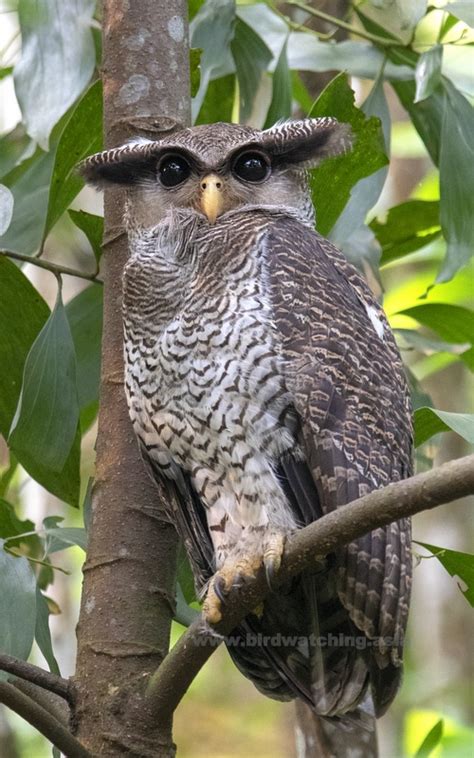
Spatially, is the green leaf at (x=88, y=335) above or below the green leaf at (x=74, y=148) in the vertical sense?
below

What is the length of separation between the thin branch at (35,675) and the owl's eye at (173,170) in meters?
1.32

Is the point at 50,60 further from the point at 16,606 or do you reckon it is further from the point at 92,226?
the point at 16,606

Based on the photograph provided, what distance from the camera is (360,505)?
185cm

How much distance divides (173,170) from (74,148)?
32 cm

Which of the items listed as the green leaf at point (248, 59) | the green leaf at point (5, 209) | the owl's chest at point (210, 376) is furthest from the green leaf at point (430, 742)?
the green leaf at point (248, 59)

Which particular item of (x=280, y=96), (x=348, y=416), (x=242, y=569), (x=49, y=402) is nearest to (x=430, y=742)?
(x=242, y=569)

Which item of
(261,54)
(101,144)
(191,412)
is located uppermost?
(261,54)

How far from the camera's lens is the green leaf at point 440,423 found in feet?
8.33

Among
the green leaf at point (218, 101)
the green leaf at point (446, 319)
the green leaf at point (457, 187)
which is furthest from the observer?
the green leaf at point (218, 101)

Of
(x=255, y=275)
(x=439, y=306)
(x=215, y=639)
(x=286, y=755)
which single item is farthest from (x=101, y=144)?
(x=286, y=755)

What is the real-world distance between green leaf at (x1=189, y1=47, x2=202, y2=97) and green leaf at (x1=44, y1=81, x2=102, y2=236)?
0.30 m

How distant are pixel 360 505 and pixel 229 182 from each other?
141cm

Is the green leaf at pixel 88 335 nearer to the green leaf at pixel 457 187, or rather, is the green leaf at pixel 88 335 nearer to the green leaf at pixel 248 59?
the green leaf at pixel 248 59

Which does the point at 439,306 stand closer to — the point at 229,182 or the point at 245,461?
the point at 229,182
